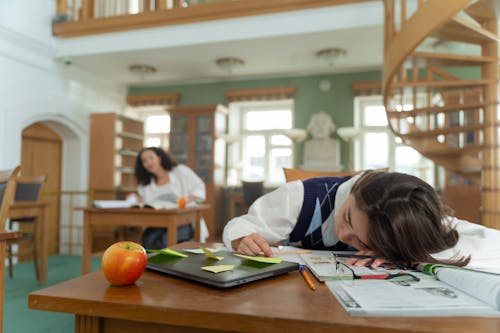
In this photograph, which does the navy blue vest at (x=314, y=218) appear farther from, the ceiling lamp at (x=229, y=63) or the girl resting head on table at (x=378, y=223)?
the ceiling lamp at (x=229, y=63)

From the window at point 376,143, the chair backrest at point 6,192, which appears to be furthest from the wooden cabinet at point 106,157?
the chair backrest at point 6,192

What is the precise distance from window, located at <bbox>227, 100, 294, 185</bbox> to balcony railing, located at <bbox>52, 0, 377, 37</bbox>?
7.25ft

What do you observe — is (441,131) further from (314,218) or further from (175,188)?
(314,218)

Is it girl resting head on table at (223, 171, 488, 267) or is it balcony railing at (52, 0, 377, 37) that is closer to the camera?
girl resting head on table at (223, 171, 488, 267)

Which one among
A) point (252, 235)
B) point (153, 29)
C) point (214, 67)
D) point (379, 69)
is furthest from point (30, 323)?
point (379, 69)

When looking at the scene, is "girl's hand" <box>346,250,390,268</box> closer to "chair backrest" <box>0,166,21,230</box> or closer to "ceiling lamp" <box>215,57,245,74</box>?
"chair backrest" <box>0,166,21,230</box>

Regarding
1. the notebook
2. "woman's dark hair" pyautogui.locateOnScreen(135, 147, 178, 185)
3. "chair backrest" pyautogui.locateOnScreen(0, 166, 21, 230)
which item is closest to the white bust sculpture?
"woman's dark hair" pyautogui.locateOnScreen(135, 147, 178, 185)

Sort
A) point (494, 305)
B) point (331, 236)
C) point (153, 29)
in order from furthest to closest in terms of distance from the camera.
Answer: point (153, 29) → point (331, 236) → point (494, 305)

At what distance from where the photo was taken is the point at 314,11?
4.43 m

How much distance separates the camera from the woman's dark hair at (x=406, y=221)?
827 millimetres

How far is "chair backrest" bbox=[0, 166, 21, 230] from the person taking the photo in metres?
1.84

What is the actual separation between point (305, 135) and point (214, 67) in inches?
69.4

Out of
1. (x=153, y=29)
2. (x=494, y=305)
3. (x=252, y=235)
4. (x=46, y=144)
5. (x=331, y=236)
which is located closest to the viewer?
(x=494, y=305)

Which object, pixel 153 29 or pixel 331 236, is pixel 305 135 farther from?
pixel 331 236
